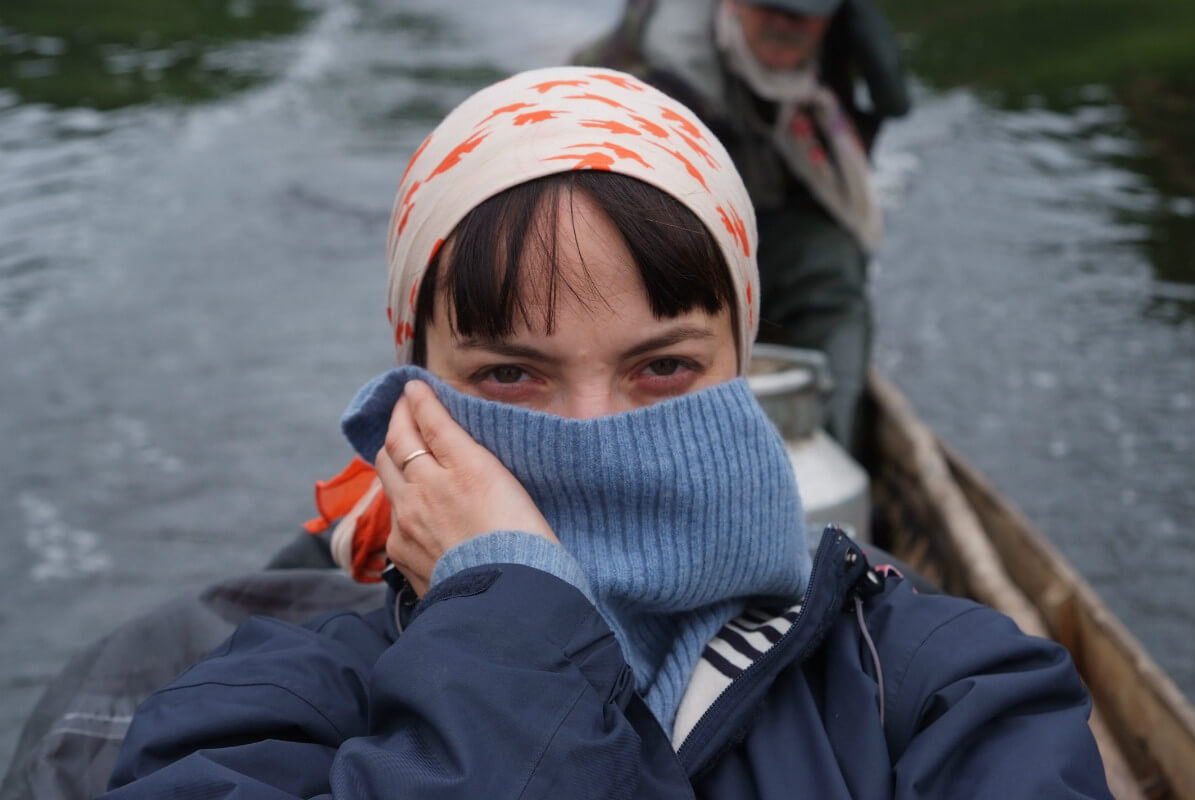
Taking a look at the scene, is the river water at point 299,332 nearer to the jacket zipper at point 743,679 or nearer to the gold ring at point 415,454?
the gold ring at point 415,454

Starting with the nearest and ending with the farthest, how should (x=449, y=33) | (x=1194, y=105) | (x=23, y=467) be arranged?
(x=23, y=467)
(x=1194, y=105)
(x=449, y=33)

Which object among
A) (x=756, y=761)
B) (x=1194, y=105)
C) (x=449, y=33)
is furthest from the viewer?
(x=449, y=33)

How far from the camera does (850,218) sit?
162 inches

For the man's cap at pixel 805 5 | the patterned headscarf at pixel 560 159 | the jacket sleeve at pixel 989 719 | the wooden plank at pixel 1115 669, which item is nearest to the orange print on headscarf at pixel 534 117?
the patterned headscarf at pixel 560 159

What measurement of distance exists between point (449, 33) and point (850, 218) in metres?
14.2

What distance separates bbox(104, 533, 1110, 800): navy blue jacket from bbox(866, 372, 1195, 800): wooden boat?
1013 millimetres

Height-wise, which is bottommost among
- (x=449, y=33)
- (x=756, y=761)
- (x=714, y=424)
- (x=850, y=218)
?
(x=449, y=33)

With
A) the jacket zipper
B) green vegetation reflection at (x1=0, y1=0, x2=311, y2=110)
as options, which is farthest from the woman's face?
green vegetation reflection at (x1=0, y1=0, x2=311, y2=110)

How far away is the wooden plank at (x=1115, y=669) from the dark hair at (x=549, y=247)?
1.57 m

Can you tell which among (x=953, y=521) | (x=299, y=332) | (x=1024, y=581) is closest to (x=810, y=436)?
(x=953, y=521)

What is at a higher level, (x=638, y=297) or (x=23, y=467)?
(x=638, y=297)

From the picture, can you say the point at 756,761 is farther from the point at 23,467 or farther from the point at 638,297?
the point at 23,467

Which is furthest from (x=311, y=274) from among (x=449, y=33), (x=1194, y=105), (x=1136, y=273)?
(x=449, y=33)

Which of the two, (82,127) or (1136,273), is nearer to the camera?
(1136,273)
